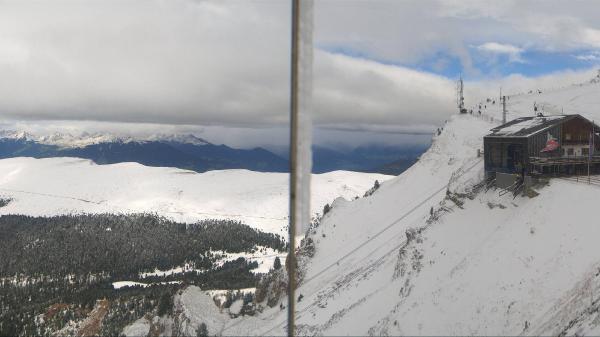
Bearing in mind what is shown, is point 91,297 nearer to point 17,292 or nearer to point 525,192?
point 17,292

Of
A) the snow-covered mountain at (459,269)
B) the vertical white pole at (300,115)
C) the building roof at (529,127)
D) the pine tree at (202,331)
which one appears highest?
the building roof at (529,127)

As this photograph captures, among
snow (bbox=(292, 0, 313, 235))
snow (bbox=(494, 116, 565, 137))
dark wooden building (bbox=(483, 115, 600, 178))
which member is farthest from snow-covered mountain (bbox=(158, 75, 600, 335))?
snow (bbox=(292, 0, 313, 235))

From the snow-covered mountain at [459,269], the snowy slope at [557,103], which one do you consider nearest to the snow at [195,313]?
the snow-covered mountain at [459,269]

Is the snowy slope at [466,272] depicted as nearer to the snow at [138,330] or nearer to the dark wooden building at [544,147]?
the dark wooden building at [544,147]

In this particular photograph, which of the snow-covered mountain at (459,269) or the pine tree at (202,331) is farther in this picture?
the pine tree at (202,331)

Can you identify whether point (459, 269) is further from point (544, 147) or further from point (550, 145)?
point (550, 145)

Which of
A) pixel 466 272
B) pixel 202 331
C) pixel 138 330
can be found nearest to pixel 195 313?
pixel 202 331
